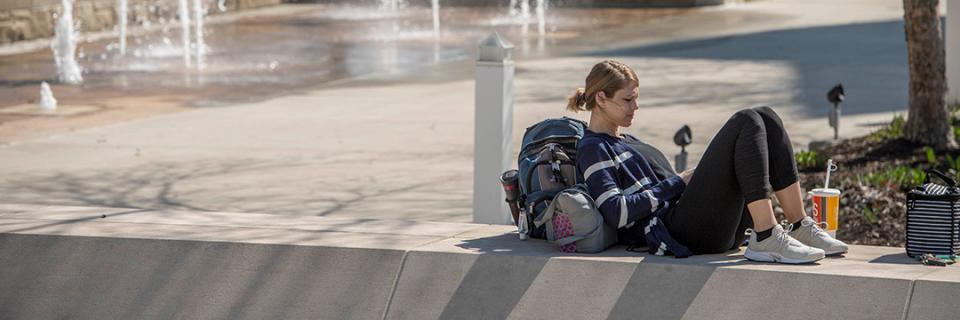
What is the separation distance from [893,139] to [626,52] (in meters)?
8.49

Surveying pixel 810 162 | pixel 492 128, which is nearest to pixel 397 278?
pixel 492 128

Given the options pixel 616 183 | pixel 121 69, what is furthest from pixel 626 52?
pixel 616 183

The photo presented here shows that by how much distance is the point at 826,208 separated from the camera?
6.07m

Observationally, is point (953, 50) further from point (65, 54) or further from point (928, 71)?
point (65, 54)

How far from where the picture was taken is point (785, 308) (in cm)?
524

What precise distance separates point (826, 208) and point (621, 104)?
102cm

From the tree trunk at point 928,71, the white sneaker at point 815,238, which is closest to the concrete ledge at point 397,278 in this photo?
the white sneaker at point 815,238

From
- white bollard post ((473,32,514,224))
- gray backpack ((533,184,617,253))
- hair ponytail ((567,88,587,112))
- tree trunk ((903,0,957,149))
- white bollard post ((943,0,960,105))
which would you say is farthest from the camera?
white bollard post ((943,0,960,105))

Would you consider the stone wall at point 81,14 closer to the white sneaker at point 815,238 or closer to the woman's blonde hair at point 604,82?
the woman's blonde hair at point 604,82

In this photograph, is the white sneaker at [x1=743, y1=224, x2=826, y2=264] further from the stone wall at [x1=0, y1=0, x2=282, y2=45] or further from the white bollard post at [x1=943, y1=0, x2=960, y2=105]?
the stone wall at [x1=0, y1=0, x2=282, y2=45]

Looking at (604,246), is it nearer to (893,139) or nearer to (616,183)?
(616,183)

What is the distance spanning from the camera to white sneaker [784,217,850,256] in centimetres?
559

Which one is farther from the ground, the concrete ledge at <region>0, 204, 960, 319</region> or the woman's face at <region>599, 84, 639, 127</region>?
the woman's face at <region>599, 84, 639, 127</region>

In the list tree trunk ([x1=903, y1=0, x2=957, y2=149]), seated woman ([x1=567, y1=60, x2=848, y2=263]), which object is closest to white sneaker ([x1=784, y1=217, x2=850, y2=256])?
seated woman ([x1=567, y1=60, x2=848, y2=263])
